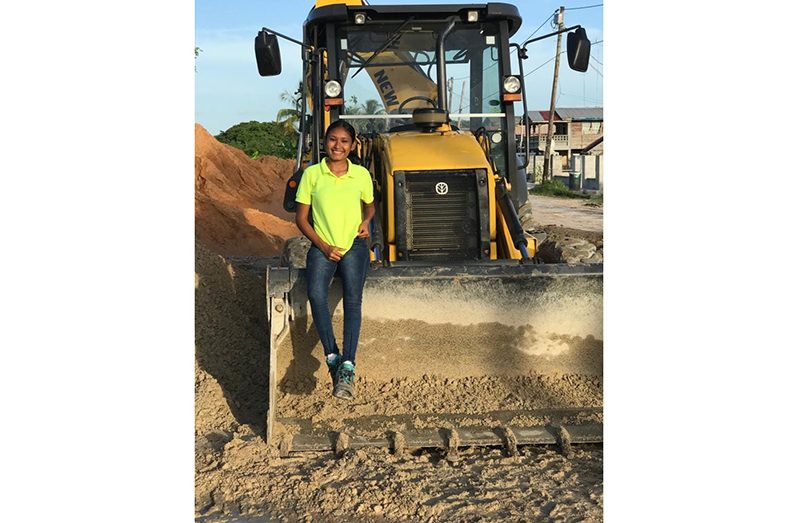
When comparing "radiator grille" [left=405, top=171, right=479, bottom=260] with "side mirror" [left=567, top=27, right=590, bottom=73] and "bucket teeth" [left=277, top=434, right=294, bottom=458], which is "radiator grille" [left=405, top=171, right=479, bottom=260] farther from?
"bucket teeth" [left=277, top=434, right=294, bottom=458]

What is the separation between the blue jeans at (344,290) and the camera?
545cm

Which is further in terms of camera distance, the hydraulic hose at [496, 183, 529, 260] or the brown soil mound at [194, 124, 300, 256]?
the brown soil mound at [194, 124, 300, 256]

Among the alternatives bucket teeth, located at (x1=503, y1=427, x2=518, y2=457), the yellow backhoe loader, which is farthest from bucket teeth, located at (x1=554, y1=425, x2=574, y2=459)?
bucket teeth, located at (x1=503, y1=427, x2=518, y2=457)

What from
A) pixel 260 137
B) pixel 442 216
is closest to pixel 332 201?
pixel 442 216

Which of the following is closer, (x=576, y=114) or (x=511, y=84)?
(x=511, y=84)

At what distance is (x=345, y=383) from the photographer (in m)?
5.27

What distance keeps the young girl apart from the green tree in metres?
38.5

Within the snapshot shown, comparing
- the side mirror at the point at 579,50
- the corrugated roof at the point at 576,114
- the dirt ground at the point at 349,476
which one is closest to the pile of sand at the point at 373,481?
the dirt ground at the point at 349,476

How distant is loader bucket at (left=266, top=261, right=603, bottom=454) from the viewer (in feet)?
18.8

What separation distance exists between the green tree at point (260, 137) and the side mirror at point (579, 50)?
37450 mm

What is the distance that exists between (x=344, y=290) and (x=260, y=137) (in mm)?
42892

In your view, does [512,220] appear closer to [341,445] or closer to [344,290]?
[344,290]

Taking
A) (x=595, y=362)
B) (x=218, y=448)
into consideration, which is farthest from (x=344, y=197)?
(x=595, y=362)

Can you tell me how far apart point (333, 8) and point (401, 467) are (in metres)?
3.98
